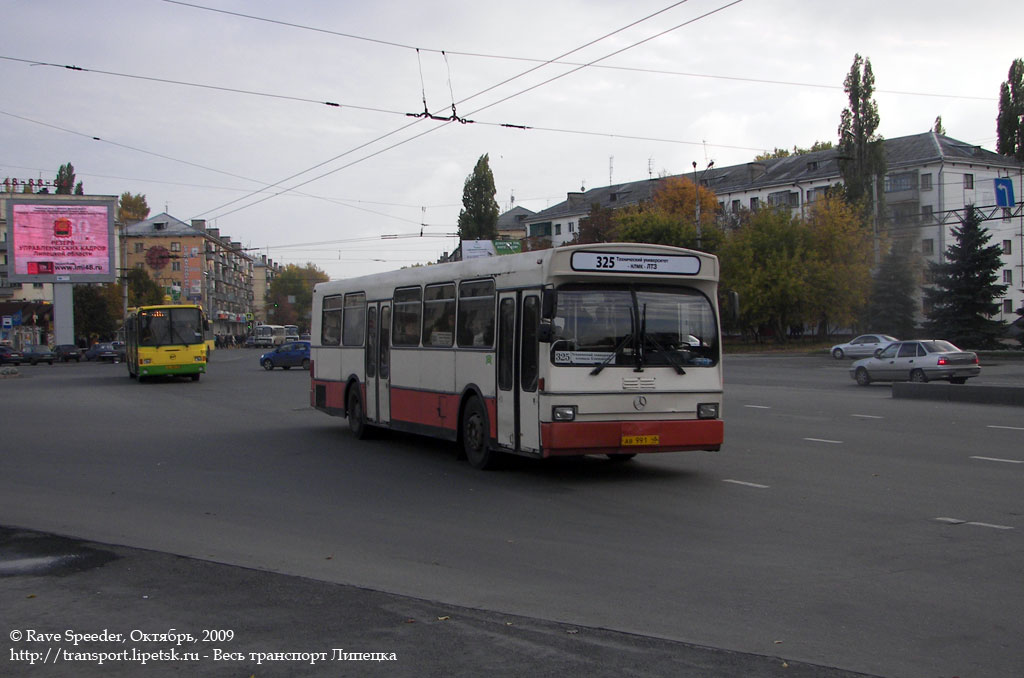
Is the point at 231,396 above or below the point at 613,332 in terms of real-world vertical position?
below

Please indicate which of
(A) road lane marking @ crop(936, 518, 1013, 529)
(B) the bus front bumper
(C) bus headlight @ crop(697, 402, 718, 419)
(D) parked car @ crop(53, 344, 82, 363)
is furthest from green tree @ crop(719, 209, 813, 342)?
(A) road lane marking @ crop(936, 518, 1013, 529)

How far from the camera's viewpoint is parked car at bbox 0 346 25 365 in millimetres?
66875

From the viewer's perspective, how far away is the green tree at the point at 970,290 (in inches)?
1994

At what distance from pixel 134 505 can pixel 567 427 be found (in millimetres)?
A: 4802

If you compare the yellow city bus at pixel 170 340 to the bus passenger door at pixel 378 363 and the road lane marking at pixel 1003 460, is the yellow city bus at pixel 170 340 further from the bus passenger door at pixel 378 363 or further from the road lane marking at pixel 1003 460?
the road lane marking at pixel 1003 460

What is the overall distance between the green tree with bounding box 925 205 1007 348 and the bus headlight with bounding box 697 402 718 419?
144 ft

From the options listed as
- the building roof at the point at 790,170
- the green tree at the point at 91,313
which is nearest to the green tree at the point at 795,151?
the building roof at the point at 790,170

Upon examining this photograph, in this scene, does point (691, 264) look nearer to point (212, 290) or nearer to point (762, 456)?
point (762, 456)

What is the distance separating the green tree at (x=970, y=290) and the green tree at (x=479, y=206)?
38511 mm

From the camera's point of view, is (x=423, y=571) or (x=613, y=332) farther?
(x=613, y=332)

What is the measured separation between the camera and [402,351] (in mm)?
15531

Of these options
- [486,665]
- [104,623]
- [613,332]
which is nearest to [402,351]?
[613,332]

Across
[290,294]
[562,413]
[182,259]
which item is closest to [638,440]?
[562,413]

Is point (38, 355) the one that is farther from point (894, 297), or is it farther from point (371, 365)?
point (371, 365)
